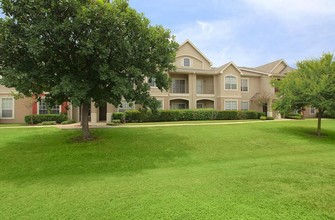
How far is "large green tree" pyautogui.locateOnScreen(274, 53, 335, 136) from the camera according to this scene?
15750mm

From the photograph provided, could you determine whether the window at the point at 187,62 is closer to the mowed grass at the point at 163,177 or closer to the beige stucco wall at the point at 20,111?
the mowed grass at the point at 163,177

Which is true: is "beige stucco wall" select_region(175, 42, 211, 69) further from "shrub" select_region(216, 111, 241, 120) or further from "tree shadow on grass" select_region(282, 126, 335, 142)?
"tree shadow on grass" select_region(282, 126, 335, 142)

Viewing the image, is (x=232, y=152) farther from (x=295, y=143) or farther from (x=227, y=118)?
(x=227, y=118)

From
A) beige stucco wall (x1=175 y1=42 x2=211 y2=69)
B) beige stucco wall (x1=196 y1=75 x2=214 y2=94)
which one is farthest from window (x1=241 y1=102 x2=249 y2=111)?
beige stucco wall (x1=175 y1=42 x2=211 y2=69)

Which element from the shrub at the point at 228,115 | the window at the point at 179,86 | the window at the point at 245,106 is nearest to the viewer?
the shrub at the point at 228,115

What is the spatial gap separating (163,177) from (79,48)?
23.7ft

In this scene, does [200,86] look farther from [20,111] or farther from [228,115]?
[20,111]

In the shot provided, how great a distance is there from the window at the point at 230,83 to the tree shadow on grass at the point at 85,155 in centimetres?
1796

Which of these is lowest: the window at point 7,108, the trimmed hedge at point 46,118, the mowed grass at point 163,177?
the mowed grass at point 163,177

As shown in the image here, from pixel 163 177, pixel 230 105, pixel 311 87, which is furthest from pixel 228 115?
pixel 163 177

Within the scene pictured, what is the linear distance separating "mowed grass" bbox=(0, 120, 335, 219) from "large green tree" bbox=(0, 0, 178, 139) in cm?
271

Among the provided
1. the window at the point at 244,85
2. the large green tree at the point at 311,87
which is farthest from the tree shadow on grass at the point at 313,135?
the window at the point at 244,85

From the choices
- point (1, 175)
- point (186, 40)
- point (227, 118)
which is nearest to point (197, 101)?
point (227, 118)

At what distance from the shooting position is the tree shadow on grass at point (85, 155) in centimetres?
859
